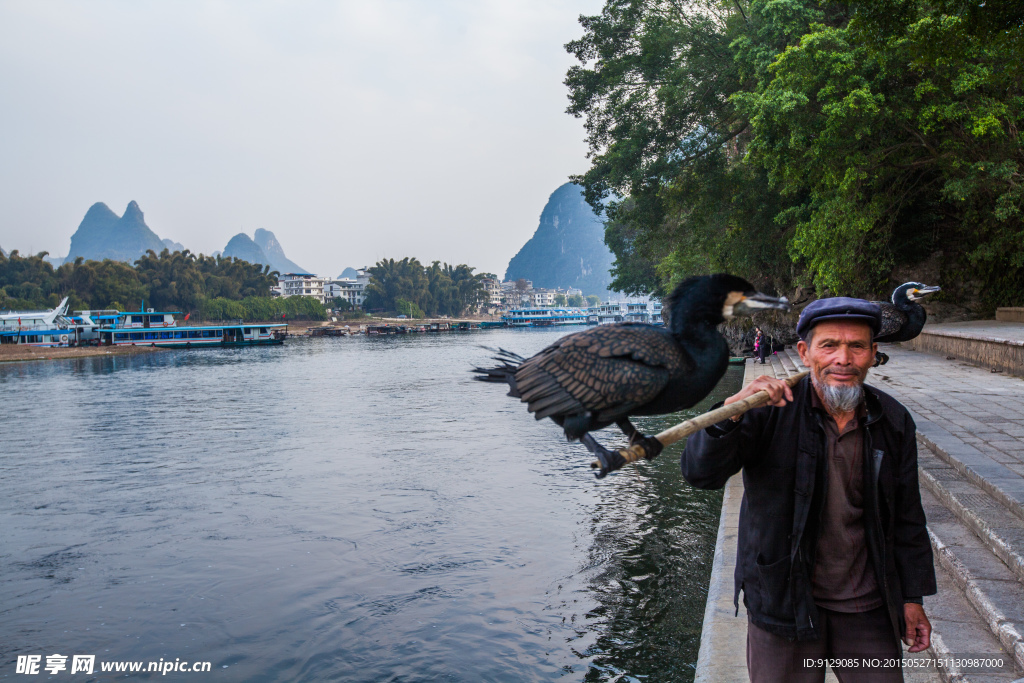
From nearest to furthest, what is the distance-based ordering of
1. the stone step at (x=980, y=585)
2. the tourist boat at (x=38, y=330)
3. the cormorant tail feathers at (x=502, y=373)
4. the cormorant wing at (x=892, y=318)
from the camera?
the cormorant tail feathers at (x=502, y=373) → the cormorant wing at (x=892, y=318) → the stone step at (x=980, y=585) → the tourist boat at (x=38, y=330)

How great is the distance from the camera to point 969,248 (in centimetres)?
2136

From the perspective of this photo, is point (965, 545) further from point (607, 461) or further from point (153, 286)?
point (153, 286)

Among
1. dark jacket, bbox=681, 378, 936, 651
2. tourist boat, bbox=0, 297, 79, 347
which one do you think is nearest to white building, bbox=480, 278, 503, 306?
tourist boat, bbox=0, 297, 79, 347

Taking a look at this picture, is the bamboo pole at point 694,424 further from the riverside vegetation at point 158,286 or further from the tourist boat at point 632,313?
the riverside vegetation at point 158,286

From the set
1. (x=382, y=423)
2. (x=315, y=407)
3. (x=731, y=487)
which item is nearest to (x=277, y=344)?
(x=315, y=407)

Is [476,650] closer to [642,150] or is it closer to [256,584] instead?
[256,584]

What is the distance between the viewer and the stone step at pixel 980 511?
12.9ft

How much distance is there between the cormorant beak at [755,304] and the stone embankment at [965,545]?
76.5 inches

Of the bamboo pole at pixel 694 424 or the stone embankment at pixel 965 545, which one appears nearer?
the bamboo pole at pixel 694 424

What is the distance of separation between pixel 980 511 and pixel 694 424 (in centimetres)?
411

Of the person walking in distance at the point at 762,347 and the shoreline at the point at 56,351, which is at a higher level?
the person walking in distance at the point at 762,347

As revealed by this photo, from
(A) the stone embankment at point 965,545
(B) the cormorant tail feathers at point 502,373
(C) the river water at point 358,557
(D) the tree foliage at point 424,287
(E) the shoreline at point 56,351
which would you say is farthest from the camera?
(D) the tree foliage at point 424,287

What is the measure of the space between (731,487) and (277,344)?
3144 inches

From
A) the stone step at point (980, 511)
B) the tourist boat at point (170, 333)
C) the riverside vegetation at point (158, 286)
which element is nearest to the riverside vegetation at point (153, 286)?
the riverside vegetation at point (158, 286)
